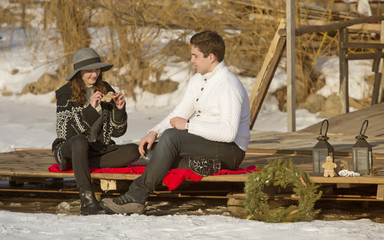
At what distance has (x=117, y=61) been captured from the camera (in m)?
14.2

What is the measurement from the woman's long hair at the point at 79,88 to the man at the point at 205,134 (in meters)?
0.57

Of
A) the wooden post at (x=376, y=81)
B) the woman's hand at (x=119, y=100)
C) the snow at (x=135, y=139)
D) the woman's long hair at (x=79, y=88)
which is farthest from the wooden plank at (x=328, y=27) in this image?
the woman's hand at (x=119, y=100)

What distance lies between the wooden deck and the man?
0.57 ft

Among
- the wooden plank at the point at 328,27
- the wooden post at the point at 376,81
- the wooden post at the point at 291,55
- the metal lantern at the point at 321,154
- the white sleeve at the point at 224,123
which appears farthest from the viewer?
the wooden post at the point at 376,81

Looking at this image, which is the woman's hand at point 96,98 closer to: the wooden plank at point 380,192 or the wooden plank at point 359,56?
the wooden plank at point 380,192

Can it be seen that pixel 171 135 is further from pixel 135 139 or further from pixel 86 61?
pixel 135 139

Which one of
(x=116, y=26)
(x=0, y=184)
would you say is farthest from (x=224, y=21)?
(x=0, y=184)

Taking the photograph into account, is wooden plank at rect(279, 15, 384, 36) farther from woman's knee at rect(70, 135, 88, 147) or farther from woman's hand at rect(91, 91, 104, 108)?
woman's knee at rect(70, 135, 88, 147)

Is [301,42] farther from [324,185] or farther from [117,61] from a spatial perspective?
[324,185]

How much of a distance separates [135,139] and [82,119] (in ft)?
18.7

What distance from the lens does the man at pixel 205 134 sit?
16.8 ft

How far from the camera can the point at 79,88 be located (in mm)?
5555

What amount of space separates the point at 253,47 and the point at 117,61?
254 centimetres

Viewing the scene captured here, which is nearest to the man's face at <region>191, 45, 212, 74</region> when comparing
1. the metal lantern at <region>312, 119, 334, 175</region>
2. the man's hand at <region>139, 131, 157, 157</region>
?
the man's hand at <region>139, 131, 157, 157</region>
